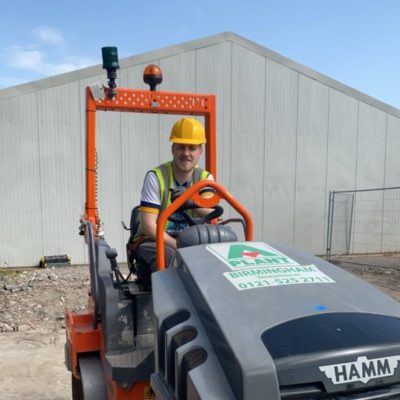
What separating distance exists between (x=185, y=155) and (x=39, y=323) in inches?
147

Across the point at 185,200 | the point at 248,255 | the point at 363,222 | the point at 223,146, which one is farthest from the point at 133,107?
the point at 363,222

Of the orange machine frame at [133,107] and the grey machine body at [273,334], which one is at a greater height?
the orange machine frame at [133,107]

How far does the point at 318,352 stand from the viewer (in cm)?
110

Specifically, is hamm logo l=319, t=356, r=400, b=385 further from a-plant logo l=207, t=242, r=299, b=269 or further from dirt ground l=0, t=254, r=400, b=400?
dirt ground l=0, t=254, r=400, b=400

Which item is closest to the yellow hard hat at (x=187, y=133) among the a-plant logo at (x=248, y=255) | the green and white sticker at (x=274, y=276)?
the a-plant logo at (x=248, y=255)

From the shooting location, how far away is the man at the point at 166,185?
2492 millimetres

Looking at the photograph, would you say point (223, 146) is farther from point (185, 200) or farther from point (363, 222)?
point (185, 200)

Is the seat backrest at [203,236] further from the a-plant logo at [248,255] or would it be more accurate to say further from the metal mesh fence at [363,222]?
the metal mesh fence at [363,222]

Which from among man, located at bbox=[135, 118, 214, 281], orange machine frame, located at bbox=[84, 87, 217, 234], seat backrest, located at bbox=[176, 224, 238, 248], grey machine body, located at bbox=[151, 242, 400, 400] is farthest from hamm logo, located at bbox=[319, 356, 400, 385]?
orange machine frame, located at bbox=[84, 87, 217, 234]

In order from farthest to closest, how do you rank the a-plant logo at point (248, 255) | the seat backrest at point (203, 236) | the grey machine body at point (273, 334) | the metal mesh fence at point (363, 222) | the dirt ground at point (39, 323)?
the metal mesh fence at point (363, 222) → the dirt ground at point (39, 323) → the seat backrest at point (203, 236) → the a-plant logo at point (248, 255) → the grey machine body at point (273, 334)

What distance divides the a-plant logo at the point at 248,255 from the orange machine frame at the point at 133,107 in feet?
5.28

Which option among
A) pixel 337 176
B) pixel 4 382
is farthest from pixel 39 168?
pixel 337 176

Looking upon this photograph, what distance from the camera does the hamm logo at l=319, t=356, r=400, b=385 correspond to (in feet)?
3.57

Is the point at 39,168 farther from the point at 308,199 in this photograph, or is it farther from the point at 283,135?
the point at 308,199
